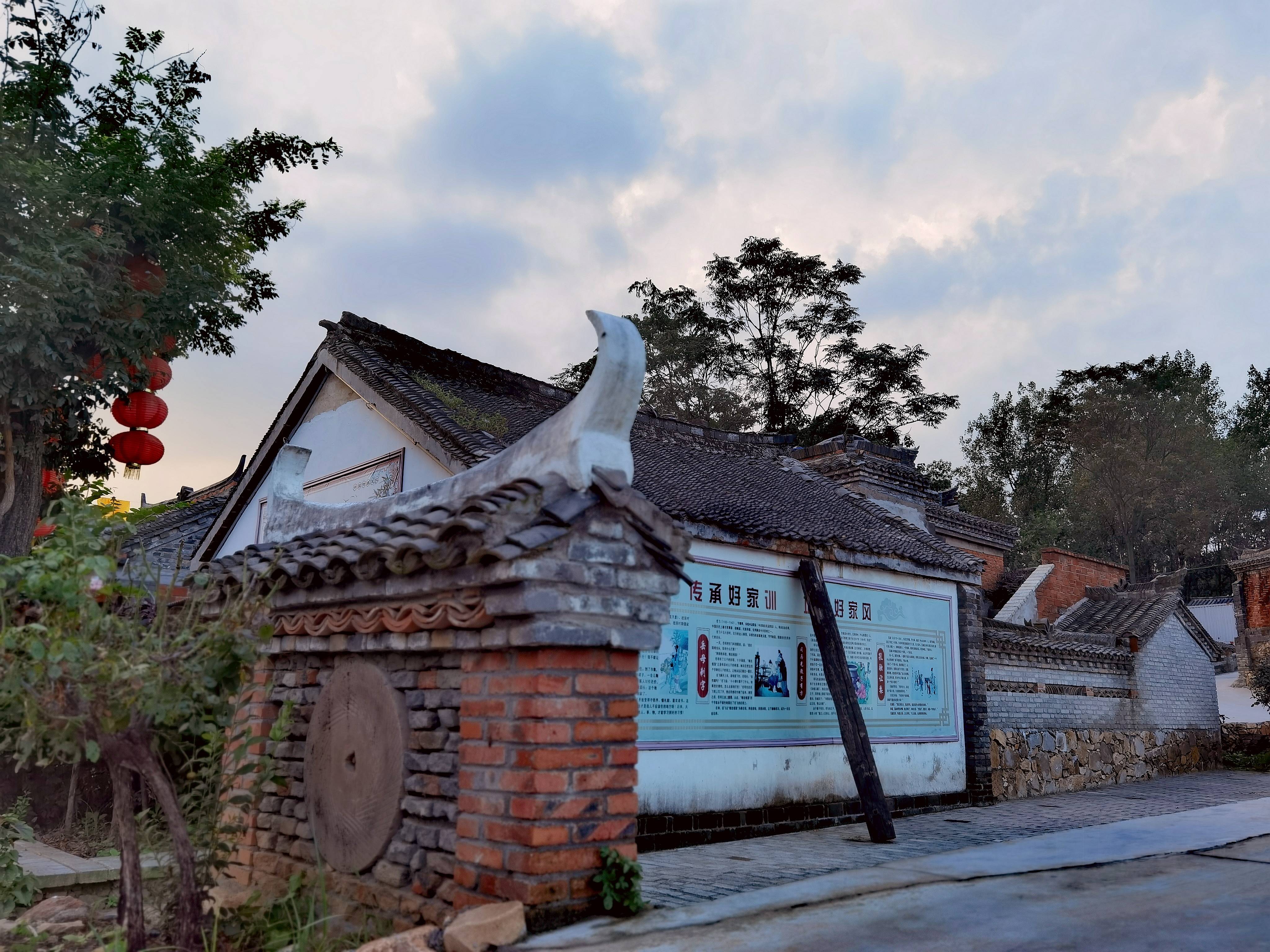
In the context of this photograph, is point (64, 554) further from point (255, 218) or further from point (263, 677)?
point (255, 218)

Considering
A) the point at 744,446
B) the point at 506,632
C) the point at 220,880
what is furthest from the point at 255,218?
the point at 506,632

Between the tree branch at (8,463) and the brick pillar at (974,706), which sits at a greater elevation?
the tree branch at (8,463)

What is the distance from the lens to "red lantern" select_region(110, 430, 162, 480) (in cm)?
944

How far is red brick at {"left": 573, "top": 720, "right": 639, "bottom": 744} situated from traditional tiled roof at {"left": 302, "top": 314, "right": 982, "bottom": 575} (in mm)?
3896

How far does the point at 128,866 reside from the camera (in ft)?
13.3

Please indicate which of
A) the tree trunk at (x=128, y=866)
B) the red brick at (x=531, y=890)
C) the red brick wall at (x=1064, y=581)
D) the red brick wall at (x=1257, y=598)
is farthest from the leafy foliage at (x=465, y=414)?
the red brick wall at (x=1257, y=598)

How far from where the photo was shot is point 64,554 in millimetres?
3781

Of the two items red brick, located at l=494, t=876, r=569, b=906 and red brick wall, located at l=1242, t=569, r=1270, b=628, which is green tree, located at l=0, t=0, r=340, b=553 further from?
red brick wall, located at l=1242, t=569, r=1270, b=628

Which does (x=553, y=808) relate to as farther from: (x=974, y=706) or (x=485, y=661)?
(x=974, y=706)

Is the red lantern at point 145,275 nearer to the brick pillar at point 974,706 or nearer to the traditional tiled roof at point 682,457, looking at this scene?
the traditional tiled roof at point 682,457

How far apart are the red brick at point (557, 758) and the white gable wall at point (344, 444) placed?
5.77 m

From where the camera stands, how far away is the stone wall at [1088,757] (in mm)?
11695

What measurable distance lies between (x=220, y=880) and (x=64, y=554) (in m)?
2.61

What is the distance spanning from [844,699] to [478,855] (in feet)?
17.9
